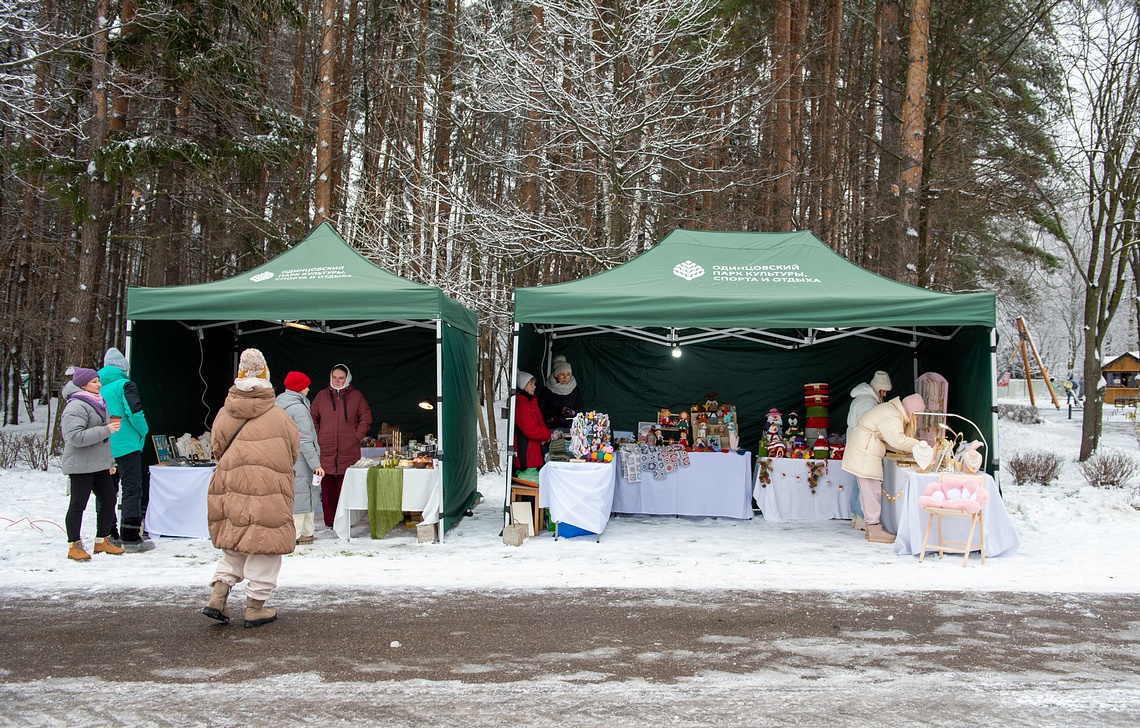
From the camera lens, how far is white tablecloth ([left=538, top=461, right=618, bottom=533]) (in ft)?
23.5

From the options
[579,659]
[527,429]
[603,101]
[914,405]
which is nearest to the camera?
[579,659]

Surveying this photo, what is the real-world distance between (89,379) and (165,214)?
8.45m

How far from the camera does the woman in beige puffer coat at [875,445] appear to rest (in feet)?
23.0

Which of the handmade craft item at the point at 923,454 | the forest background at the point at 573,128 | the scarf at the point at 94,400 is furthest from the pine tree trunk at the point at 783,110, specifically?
the scarf at the point at 94,400

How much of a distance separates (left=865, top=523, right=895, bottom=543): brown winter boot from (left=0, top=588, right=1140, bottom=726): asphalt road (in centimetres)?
171

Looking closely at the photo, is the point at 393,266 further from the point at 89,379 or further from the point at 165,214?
the point at 89,379

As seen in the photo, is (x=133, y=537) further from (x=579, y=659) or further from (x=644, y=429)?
(x=644, y=429)

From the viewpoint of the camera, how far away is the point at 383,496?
7.14 metres

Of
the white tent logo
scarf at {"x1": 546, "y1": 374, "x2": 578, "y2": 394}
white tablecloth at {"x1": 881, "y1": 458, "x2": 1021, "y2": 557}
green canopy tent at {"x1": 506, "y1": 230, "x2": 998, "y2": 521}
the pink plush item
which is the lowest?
white tablecloth at {"x1": 881, "y1": 458, "x2": 1021, "y2": 557}

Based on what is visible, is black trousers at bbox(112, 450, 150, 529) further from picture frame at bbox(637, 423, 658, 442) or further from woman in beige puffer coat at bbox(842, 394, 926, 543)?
woman in beige puffer coat at bbox(842, 394, 926, 543)

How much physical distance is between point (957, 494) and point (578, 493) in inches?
120

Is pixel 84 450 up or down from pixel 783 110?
down

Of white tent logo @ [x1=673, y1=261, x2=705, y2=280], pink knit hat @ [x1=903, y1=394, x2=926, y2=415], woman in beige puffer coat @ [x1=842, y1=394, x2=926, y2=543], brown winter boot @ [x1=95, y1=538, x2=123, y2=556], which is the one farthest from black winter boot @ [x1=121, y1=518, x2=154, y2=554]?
pink knit hat @ [x1=903, y1=394, x2=926, y2=415]

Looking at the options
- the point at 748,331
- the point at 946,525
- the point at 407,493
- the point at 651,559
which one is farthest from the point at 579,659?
the point at 748,331
